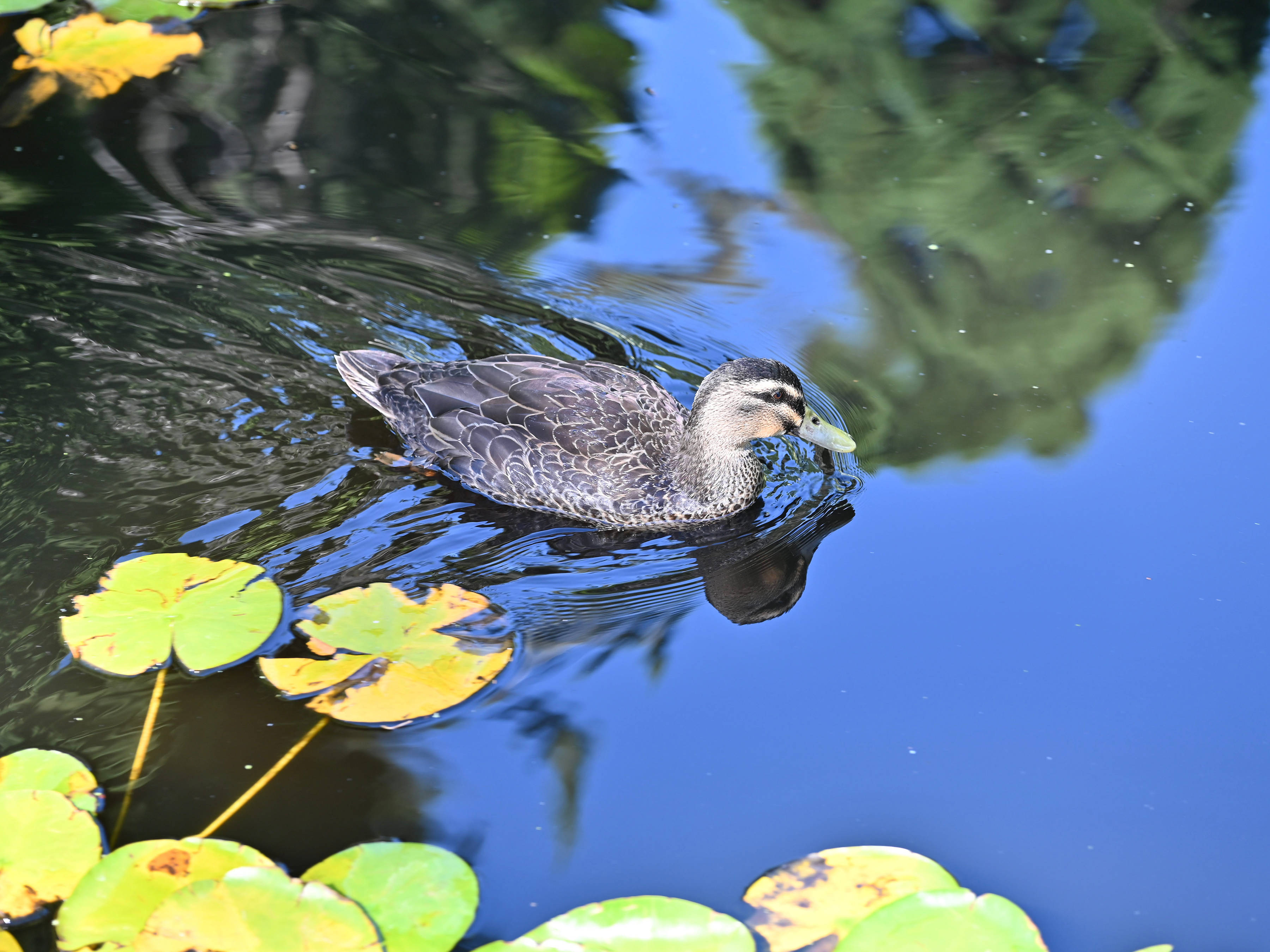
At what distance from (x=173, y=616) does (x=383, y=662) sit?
884mm

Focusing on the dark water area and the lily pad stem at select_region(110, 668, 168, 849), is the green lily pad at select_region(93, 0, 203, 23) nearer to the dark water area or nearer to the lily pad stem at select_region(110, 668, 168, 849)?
the dark water area

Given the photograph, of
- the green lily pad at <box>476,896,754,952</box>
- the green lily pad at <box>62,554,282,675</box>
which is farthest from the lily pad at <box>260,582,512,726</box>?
the green lily pad at <box>476,896,754,952</box>

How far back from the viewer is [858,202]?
751cm

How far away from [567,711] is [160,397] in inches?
117

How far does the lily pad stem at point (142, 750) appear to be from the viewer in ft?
13.3

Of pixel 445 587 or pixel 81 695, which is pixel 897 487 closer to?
pixel 445 587

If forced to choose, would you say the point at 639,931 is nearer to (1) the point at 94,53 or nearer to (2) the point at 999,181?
(2) the point at 999,181

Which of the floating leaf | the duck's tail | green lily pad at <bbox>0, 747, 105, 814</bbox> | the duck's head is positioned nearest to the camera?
green lily pad at <bbox>0, 747, 105, 814</bbox>

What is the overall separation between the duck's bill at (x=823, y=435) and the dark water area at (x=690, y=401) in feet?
0.88

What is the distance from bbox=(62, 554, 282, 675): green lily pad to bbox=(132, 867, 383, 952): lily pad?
3.92 ft

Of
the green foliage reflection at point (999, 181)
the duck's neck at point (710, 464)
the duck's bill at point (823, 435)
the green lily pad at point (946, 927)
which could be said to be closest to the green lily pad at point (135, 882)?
the green lily pad at point (946, 927)

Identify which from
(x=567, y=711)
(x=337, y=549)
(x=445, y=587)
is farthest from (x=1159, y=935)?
(x=337, y=549)

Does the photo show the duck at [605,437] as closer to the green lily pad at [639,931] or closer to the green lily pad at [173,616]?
the green lily pad at [173,616]

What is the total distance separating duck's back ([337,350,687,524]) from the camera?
5.57 m
